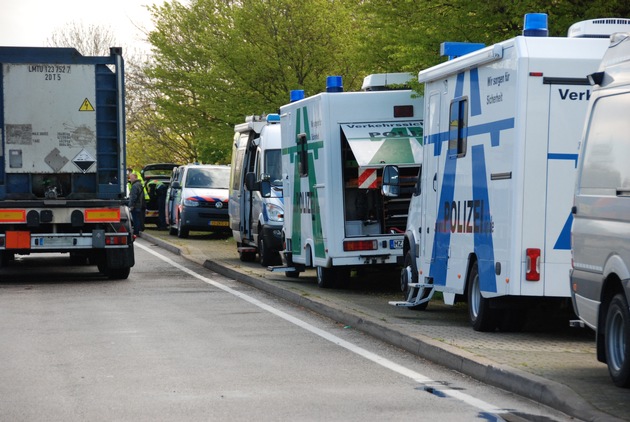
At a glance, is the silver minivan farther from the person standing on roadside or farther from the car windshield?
the person standing on roadside

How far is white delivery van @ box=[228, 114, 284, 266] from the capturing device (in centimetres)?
2309

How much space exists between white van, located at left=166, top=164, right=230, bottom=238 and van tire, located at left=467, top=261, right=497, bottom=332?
70.7ft

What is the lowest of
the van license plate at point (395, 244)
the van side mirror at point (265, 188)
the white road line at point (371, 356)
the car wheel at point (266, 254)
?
the white road line at point (371, 356)

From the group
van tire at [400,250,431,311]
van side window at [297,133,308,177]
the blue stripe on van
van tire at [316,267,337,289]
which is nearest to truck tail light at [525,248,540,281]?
the blue stripe on van

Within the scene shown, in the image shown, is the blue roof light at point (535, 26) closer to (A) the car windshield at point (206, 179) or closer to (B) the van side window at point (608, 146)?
(B) the van side window at point (608, 146)

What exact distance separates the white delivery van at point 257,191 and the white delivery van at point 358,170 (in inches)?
172

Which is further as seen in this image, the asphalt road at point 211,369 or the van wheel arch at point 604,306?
the van wheel arch at point 604,306

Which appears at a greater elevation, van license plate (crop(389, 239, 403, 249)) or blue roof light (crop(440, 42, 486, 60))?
blue roof light (crop(440, 42, 486, 60))

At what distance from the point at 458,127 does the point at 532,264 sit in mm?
2220

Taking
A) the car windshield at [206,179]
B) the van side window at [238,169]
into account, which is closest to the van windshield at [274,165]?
the van side window at [238,169]

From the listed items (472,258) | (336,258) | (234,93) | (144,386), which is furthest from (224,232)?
(144,386)

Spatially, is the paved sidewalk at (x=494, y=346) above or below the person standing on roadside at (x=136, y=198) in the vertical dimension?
below

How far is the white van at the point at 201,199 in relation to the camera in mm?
34406

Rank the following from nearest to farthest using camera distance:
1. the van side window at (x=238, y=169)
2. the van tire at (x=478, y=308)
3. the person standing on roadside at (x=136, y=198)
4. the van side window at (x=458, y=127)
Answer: the van tire at (x=478, y=308) < the van side window at (x=458, y=127) < the van side window at (x=238, y=169) < the person standing on roadside at (x=136, y=198)
